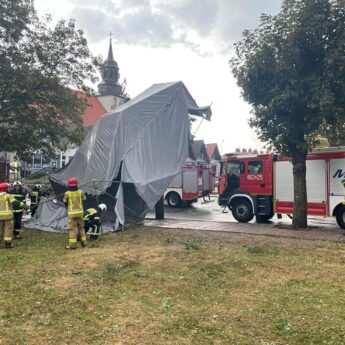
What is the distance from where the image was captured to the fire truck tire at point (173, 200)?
23.8 meters

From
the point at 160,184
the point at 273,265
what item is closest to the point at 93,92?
the point at 160,184

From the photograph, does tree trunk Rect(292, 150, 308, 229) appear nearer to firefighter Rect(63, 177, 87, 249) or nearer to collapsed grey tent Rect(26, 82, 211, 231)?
collapsed grey tent Rect(26, 82, 211, 231)

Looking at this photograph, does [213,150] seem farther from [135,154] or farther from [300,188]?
[300,188]

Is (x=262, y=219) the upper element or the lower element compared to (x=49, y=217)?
lower

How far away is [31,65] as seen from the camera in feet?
49.3

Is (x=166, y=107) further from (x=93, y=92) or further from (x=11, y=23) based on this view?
(x=11, y=23)

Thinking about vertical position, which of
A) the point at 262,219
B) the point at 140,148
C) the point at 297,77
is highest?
the point at 297,77

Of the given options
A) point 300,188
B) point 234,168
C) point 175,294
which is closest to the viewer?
point 175,294

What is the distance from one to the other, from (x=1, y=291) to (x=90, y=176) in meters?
7.69

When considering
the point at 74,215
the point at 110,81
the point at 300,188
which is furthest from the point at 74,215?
the point at 110,81

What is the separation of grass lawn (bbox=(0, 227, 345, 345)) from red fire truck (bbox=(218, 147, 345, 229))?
12.7ft

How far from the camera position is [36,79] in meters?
14.5

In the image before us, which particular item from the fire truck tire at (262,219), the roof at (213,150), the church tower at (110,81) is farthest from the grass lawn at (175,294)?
the roof at (213,150)

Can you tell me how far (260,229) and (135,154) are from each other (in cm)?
499
